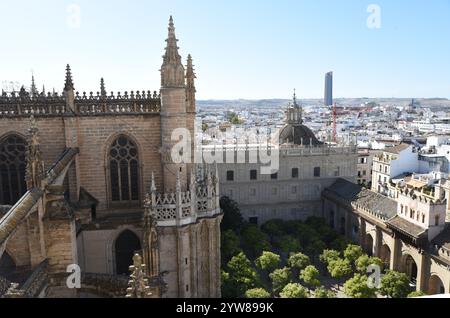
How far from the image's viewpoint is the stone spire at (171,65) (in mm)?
14758

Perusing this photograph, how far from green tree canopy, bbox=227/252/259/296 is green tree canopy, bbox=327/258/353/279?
674 centimetres

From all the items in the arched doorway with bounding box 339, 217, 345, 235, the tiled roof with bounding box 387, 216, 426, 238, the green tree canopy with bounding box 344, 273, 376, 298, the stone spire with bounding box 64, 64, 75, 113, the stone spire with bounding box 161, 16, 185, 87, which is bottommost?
the arched doorway with bounding box 339, 217, 345, 235

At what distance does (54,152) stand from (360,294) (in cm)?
1936

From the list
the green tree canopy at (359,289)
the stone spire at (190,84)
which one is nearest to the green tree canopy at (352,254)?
the green tree canopy at (359,289)

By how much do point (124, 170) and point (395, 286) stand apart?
20435 mm

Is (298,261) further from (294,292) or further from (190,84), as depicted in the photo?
(190,84)

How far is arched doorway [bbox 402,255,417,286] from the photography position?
32.1 metres

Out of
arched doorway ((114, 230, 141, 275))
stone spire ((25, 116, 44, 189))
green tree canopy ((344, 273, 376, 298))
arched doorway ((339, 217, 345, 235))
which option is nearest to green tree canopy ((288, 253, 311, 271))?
green tree canopy ((344, 273, 376, 298))

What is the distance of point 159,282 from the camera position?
42.3 feet

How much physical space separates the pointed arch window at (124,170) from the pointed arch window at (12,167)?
11.1 feet

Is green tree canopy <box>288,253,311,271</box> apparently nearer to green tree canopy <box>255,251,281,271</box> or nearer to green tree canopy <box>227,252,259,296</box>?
green tree canopy <box>255,251,281,271</box>
